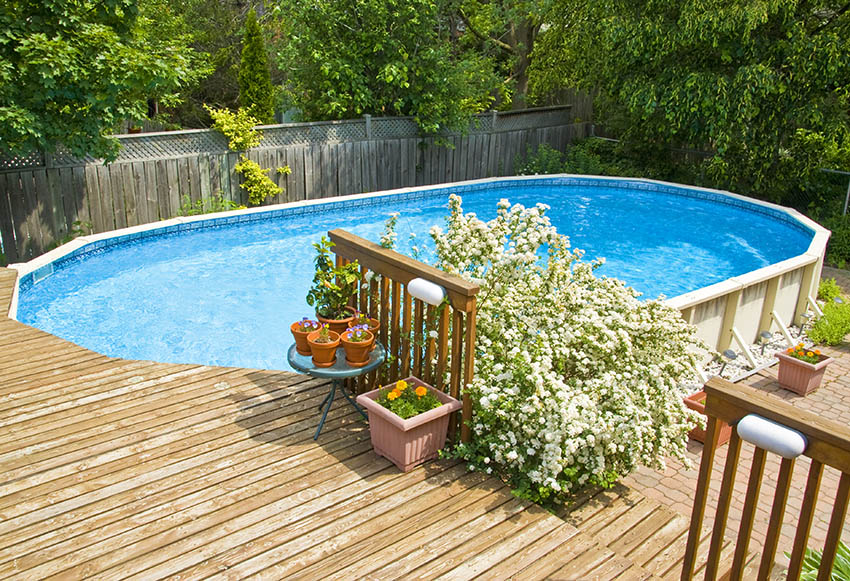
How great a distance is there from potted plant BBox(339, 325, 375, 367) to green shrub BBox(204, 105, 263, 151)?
787 cm

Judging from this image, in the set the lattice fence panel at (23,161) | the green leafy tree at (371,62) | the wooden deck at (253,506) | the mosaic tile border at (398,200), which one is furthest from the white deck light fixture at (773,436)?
the green leafy tree at (371,62)

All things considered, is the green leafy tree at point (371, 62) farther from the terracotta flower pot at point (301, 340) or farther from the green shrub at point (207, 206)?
the terracotta flower pot at point (301, 340)

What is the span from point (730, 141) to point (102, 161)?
10.3 meters

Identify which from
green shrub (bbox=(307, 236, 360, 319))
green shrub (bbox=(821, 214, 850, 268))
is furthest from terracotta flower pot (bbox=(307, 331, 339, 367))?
green shrub (bbox=(821, 214, 850, 268))

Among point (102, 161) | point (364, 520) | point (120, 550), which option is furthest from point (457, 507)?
point (102, 161)

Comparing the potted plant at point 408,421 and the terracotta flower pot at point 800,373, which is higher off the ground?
the potted plant at point 408,421

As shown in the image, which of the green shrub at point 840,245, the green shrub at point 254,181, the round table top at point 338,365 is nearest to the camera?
the round table top at point 338,365

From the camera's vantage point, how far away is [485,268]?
4676 mm

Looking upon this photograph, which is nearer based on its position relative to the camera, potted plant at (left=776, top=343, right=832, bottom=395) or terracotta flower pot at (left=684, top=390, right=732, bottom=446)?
terracotta flower pot at (left=684, top=390, right=732, bottom=446)

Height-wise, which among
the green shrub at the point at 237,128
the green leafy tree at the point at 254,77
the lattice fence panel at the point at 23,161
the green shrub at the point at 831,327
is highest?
the green leafy tree at the point at 254,77

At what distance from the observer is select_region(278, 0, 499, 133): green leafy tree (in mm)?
12680

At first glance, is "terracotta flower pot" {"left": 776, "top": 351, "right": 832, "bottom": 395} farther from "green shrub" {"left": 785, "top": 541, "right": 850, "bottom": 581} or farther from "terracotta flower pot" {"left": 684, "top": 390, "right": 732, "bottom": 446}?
"green shrub" {"left": 785, "top": 541, "right": 850, "bottom": 581}

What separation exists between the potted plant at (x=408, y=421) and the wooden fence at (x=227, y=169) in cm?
709

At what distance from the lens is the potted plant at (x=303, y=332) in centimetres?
412
